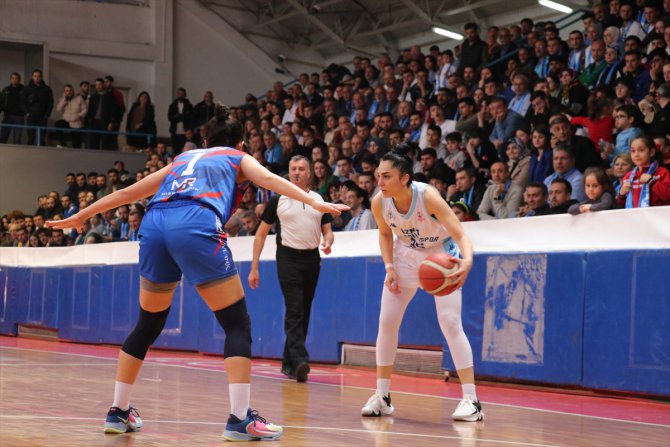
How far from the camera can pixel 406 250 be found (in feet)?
23.9

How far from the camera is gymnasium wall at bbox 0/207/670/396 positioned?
27.5ft

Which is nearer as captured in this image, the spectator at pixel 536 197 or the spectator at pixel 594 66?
the spectator at pixel 536 197

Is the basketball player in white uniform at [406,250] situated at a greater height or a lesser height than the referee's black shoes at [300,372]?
greater

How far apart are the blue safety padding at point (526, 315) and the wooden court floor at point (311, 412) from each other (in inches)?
12.3

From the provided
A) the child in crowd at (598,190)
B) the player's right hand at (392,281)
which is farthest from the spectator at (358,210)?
the player's right hand at (392,281)

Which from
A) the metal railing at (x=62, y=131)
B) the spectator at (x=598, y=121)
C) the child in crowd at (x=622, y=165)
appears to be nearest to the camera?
the child in crowd at (x=622, y=165)

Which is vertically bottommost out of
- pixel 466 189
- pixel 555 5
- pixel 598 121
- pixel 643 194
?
pixel 643 194

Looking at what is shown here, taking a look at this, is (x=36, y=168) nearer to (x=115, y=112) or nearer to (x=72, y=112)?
(x=72, y=112)

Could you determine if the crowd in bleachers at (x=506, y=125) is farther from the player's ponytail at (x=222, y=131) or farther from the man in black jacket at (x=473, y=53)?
the player's ponytail at (x=222, y=131)

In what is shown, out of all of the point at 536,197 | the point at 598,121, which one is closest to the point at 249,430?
the point at 536,197

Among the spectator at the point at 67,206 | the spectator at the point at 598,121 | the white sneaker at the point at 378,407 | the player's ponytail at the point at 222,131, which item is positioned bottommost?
the white sneaker at the point at 378,407

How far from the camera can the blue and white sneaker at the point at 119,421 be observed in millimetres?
5625

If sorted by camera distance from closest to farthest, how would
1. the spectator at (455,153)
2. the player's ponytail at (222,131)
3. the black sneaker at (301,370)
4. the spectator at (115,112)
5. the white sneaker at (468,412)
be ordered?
the player's ponytail at (222,131) → the white sneaker at (468,412) → the black sneaker at (301,370) → the spectator at (455,153) → the spectator at (115,112)

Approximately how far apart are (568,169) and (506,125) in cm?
265
